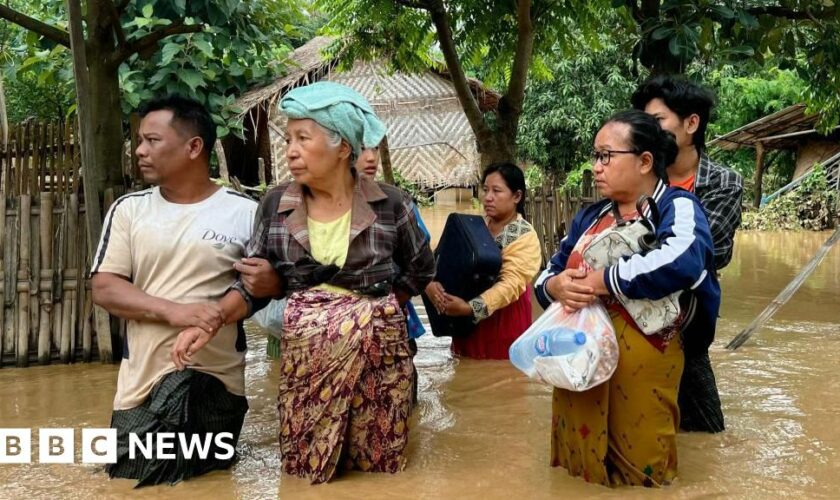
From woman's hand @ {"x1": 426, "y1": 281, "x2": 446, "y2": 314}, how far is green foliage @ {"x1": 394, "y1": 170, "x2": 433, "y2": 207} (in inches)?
643

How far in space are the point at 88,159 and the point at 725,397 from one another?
4.22 meters

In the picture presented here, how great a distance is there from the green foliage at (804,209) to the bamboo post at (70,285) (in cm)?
1666

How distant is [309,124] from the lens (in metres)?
3.03

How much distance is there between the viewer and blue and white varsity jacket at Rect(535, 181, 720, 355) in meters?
2.72

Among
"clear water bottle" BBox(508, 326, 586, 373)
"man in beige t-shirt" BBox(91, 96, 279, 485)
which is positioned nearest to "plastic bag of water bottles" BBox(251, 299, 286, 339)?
"man in beige t-shirt" BBox(91, 96, 279, 485)

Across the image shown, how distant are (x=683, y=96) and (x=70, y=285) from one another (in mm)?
4068

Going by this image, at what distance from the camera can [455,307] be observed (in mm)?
4941

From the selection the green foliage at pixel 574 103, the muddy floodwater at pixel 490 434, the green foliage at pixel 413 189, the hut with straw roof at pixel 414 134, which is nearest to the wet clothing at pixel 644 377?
the muddy floodwater at pixel 490 434

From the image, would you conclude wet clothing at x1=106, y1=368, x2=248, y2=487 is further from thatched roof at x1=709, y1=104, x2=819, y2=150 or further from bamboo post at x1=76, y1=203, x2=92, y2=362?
thatched roof at x1=709, y1=104, x2=819, y2=150

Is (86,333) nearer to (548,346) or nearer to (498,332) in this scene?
(498,332)

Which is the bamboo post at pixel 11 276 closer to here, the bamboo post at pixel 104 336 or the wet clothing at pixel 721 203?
the bamboo post at pixel 104 336

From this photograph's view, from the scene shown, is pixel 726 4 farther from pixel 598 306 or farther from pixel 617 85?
pixel 617 85

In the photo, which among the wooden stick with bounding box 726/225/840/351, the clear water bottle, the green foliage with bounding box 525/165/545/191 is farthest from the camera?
the green foliage with bounding box 525/165/545/191

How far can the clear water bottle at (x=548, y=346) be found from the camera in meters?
2.85
